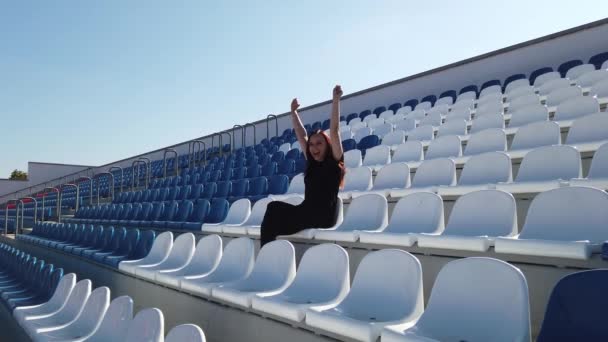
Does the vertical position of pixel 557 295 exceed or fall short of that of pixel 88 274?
it exceeds it

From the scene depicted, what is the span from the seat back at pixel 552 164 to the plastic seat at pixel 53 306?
2.77 metres

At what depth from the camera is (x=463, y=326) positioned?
1.42m

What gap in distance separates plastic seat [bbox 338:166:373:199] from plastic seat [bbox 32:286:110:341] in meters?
1.80

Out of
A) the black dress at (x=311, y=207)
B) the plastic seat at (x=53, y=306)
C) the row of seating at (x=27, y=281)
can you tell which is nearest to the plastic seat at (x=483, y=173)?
the black dress at (x=311, y=207)

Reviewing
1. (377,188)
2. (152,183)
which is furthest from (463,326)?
(152,183)

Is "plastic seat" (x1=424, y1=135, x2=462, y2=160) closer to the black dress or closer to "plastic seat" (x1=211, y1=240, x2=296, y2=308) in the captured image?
the black dress

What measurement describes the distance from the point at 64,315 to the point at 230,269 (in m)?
1.00

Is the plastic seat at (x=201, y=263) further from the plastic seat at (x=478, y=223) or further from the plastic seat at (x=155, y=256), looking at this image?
the plastic seat at (x=478, y=223)

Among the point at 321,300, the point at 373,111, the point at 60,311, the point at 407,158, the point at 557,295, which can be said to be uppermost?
the point at 373,111

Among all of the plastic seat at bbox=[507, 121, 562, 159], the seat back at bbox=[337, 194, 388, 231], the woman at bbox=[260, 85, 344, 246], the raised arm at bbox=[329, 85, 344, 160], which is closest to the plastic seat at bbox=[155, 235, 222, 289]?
the woman at bbox=[260, 85, 344, 246]

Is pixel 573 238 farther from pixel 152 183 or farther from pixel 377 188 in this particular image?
pixel 152 183

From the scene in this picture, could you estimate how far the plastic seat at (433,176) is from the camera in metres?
3.03

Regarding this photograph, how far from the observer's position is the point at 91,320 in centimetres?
234

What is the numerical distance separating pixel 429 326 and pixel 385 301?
256 millimetres
